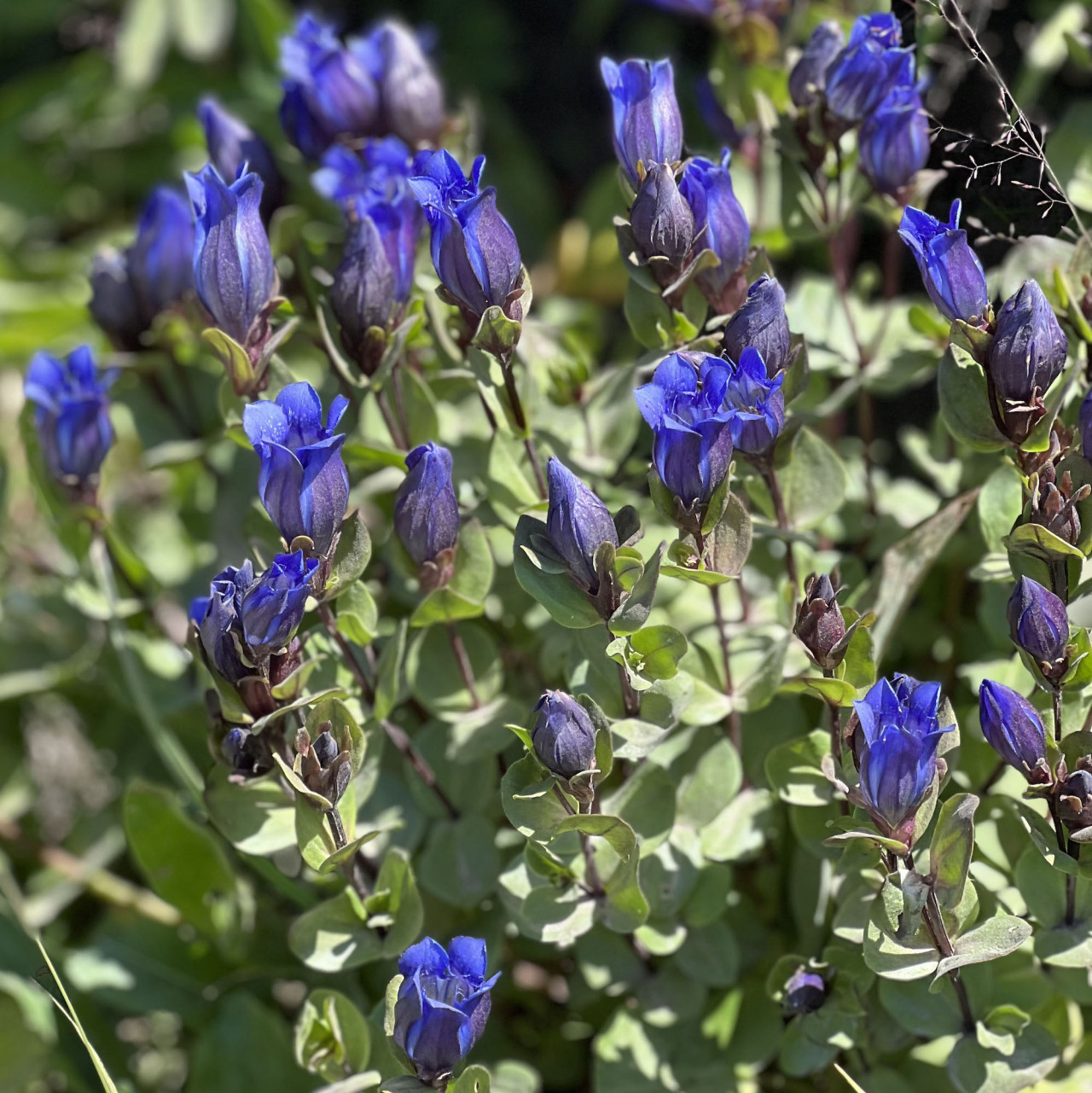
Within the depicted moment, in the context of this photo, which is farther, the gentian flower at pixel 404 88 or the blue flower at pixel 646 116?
the gentian flower at pixel 404 88

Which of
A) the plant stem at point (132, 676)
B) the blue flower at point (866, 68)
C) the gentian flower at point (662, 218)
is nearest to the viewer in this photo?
the gentian flower at point (662, 218)

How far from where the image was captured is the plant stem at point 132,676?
40.5 inches

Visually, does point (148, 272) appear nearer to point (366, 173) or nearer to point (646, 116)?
point (366, 173)

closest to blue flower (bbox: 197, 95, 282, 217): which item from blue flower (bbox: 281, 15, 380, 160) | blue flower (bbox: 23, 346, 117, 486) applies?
blue flower (bbox: 281, 15, 380, 160)

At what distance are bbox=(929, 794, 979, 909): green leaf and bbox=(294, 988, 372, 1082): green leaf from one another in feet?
1.36

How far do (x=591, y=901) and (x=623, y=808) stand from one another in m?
0.07

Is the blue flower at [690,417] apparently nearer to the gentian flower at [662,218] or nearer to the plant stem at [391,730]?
the gentian flower at [662,218]

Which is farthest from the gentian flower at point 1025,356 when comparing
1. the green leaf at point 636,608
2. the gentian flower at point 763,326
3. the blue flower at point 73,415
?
the blue flower at point 73,415

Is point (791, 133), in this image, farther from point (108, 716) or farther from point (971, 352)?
point (108, 716)

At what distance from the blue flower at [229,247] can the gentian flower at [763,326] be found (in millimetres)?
336

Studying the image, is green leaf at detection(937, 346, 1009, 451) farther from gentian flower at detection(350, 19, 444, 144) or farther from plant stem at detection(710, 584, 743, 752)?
gentian flower at detection(350, 19, 444, 144)

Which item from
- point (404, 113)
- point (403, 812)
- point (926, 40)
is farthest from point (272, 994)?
point (926, 40)

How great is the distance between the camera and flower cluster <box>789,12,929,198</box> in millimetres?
916

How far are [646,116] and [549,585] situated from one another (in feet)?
1.09
